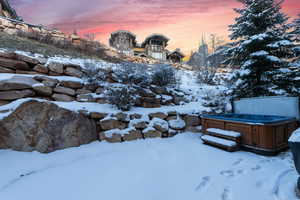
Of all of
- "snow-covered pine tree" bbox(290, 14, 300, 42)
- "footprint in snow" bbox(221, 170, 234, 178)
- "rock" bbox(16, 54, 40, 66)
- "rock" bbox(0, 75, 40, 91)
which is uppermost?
"snow-covered pine tree" bbox(290, 14, 300, 42)

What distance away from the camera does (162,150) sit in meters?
2.75

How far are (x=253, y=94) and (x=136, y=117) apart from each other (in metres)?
4.23

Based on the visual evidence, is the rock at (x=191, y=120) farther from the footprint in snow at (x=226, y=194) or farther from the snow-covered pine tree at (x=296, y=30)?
the snow-covered pine tree at (x=296, y=30)

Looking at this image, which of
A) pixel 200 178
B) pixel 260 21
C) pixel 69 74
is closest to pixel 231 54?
pixel 260 21

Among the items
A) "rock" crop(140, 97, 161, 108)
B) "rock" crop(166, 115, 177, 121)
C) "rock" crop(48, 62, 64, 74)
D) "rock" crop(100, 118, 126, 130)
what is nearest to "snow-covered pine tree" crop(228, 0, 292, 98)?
"rock" crop(166, 115, 177, 121)

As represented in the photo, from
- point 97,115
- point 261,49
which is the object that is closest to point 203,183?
point 97,115

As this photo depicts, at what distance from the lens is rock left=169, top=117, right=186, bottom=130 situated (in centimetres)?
368

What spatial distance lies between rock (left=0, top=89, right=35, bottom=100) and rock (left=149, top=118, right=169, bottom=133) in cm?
293

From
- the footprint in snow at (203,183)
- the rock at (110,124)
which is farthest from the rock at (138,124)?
the footprint in snow at (203,183)

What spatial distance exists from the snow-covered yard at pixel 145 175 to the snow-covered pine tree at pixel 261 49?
9.34ft

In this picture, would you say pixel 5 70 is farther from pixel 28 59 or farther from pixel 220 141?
pixel 220 141

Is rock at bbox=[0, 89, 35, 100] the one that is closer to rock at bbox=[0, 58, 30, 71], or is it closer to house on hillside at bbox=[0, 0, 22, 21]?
rock at bbox=[0, 58, 30, 71]

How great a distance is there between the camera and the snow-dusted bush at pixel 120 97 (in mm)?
3453

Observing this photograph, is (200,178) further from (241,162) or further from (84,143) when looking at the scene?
(84,143)
